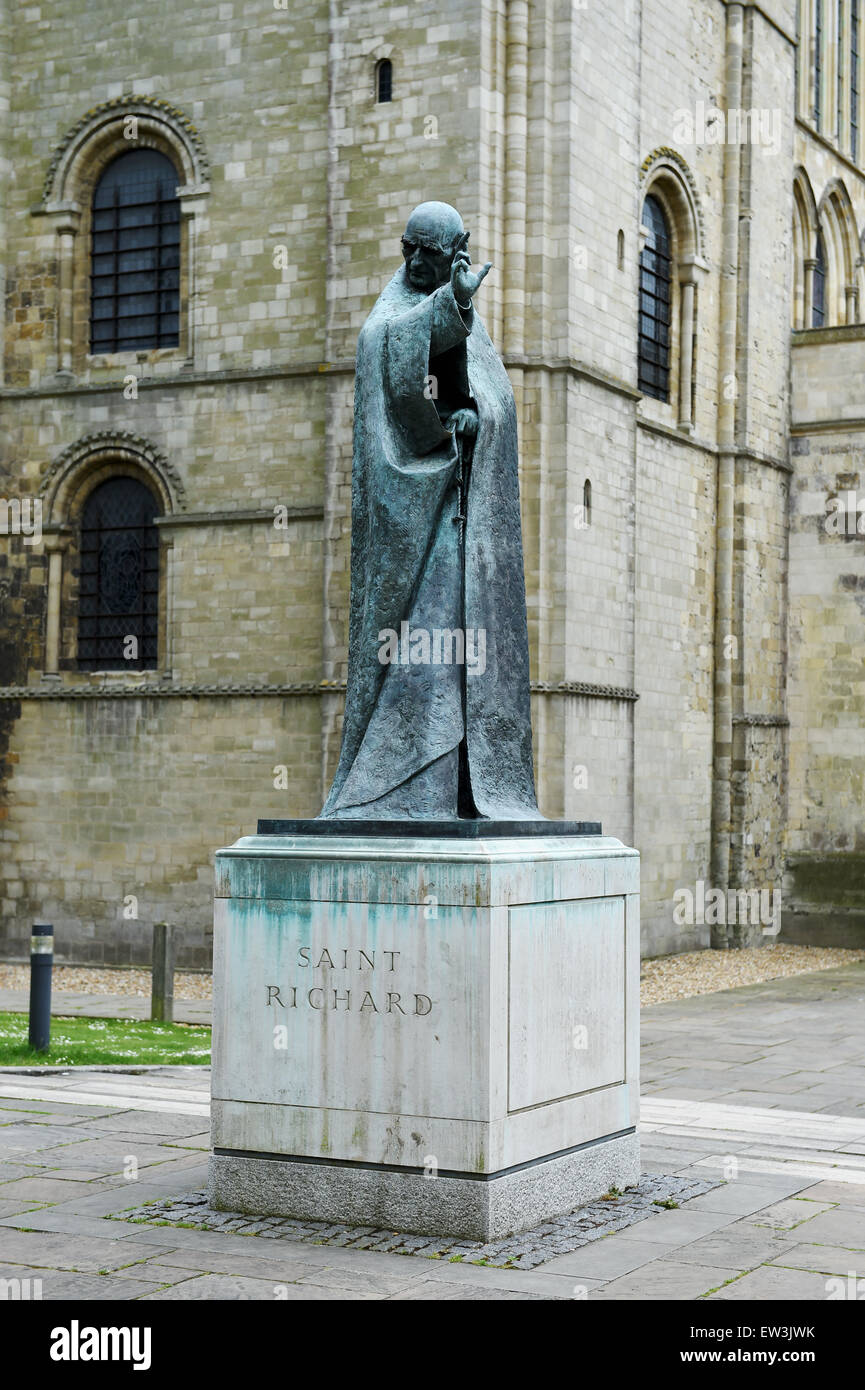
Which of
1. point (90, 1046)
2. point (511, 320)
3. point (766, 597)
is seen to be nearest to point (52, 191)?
point (511, 320)

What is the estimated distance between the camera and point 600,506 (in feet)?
60.8

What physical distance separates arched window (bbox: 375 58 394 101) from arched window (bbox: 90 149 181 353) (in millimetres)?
2715

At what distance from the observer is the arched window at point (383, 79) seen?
18.1 meters

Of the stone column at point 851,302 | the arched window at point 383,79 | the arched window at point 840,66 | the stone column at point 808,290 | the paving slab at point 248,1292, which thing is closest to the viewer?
the paving slab at point 248,1292

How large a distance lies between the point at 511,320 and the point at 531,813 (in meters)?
11.2

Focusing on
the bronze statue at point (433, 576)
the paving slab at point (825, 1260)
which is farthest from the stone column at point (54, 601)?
the paving slab at point (825, 1260)

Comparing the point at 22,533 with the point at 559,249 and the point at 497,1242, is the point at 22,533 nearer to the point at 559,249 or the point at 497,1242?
the point at 559,249

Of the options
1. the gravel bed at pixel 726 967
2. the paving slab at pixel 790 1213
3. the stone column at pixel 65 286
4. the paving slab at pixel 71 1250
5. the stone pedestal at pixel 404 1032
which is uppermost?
the stone column at pixel 65 286

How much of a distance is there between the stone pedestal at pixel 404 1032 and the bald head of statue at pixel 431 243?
7.95ft

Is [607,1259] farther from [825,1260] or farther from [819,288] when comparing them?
[819,288]

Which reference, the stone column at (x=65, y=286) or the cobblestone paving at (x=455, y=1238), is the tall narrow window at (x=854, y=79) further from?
the cobblestone paving at (x=455, y=1238)

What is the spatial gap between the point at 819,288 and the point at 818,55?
130 inches

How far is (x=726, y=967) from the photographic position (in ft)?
65.1

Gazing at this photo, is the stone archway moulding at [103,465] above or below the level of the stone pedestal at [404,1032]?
above
